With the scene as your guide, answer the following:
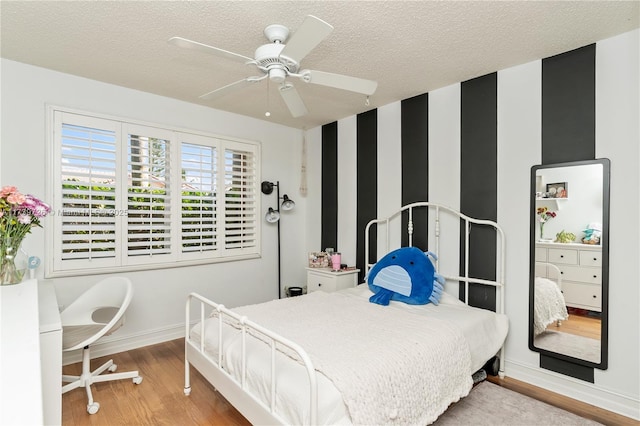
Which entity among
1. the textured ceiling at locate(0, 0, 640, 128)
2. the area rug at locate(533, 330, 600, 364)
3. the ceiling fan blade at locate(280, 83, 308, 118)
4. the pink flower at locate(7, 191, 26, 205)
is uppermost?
the textured ceiling at locate(0, 0, 640, 128)

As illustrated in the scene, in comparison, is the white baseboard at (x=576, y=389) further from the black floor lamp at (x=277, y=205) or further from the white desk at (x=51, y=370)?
the white desk at (x=51, y=370)

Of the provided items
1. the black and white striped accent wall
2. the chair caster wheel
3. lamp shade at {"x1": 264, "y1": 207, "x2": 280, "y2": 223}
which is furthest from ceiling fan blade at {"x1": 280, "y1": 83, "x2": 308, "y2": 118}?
the chair caster wheel

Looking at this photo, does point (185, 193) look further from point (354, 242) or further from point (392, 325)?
point (392, 325)

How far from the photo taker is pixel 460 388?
6.80 feet

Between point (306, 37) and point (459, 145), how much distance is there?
199 cm

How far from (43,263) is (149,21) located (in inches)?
84.8

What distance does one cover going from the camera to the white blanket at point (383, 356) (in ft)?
5.24

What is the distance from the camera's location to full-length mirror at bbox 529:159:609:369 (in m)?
2.31

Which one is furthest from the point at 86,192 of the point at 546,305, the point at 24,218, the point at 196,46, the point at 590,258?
the point at 590,258

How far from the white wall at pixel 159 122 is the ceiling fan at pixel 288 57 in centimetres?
150

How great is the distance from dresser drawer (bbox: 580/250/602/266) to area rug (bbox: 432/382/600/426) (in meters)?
0.99

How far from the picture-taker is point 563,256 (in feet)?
8.04

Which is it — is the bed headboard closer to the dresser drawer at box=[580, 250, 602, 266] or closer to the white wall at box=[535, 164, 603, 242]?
the white wall at box=[535, 164, 603, 242]

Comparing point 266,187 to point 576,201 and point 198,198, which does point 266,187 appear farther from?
point 576,201
